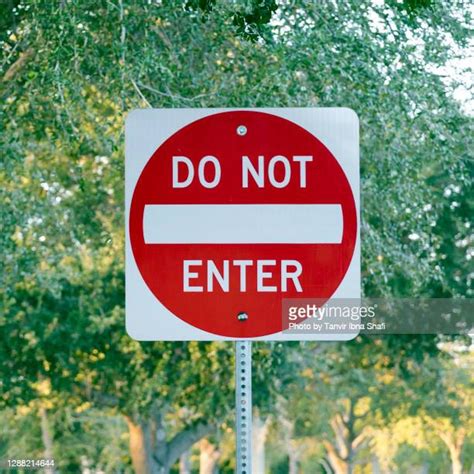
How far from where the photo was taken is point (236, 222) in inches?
107

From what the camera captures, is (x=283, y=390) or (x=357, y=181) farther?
(x=283, y=390)

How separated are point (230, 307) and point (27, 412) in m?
38.2

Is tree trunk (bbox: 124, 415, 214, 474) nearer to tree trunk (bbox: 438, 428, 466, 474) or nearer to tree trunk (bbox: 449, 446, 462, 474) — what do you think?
tree trunk (bbox: 438, 428, 466, 474)

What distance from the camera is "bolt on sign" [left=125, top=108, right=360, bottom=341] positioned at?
2697mm

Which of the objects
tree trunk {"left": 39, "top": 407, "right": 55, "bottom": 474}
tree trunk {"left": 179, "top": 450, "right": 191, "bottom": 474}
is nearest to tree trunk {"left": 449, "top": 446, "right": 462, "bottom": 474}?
tree trunk {"left": 179, "top": 450, "right": 191, "bottom": 474}

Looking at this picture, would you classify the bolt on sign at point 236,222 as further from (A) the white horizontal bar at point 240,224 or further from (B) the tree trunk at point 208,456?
(B) the tree trunk at point 208,456

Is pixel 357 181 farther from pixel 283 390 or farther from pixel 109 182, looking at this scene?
pixel 283 390

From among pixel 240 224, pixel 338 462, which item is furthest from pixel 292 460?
pixel 240 224

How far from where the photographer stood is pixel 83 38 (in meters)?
9.17

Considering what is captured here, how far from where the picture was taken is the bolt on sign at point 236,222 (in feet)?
8.85

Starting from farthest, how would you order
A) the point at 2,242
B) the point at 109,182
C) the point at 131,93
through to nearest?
the point at 109,182, the point at 2,242, the point at 131,93

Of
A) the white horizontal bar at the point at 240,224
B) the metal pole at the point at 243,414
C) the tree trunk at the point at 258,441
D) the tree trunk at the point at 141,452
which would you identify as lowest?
the metal pole at the point at 243,414

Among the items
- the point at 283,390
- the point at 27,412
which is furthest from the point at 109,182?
the point at 27,412

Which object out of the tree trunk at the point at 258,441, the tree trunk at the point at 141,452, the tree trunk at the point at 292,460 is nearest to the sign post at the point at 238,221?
the tree trunk at the point at 141,452
